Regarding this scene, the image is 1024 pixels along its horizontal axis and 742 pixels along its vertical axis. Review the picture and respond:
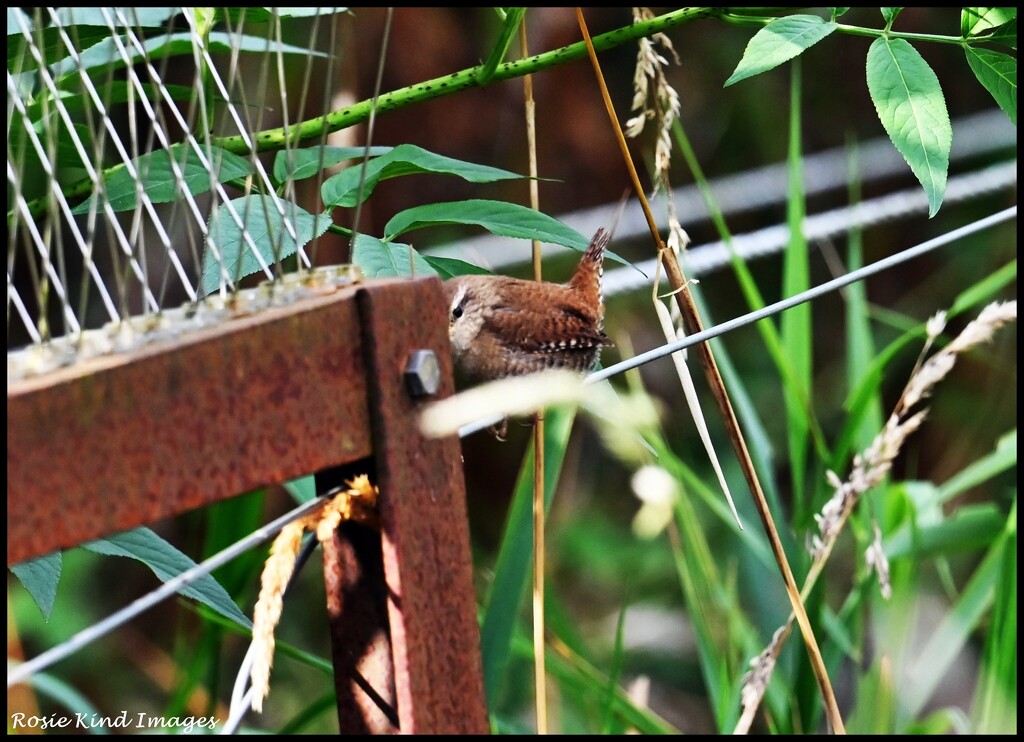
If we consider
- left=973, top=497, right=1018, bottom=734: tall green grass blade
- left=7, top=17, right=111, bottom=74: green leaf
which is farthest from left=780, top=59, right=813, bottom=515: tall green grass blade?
left=7, top=17, right=111, bottom=74: green leaf

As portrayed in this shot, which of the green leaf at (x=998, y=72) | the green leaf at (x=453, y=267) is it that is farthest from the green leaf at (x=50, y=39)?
the green leaf at (x=998, y=72)

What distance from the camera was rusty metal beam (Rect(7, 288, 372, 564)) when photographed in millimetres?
621

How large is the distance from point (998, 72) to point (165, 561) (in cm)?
95

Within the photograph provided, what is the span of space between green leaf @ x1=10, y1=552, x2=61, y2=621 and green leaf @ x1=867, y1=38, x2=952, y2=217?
0.88 meters

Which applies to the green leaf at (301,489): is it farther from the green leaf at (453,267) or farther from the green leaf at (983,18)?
the green leaf at (983,18)

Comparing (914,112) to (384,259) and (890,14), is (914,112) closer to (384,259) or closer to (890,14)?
(890,14)

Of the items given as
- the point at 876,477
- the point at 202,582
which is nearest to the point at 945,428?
the point at 876,477

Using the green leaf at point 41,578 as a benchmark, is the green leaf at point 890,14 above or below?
above

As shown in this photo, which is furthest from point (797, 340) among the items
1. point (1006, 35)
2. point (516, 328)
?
point (1006, 35)

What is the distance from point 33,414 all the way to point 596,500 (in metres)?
3.76

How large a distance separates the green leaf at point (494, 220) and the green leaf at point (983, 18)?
0.49 meters

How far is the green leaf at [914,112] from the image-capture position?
3.37 feet

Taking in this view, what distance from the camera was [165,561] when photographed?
109 centimetres

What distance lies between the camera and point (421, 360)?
0.77 meters
